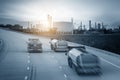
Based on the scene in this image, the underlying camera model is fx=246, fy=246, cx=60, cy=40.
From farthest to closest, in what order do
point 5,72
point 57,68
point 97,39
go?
point 97,39, point 57,68, point 5,72

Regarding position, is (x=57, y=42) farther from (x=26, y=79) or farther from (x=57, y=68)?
(x=26, y=79)

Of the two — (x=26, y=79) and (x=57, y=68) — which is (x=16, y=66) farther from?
(x=26, y=79)

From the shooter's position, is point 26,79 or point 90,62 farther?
point 90,62

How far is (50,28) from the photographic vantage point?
122 meters

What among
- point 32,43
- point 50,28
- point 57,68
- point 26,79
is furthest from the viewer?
point 50,28

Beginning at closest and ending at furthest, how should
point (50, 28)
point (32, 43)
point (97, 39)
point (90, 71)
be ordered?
point (90, 71)
point (32, 43)
point (97, 39)
point (50, 28)

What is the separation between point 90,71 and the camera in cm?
1923

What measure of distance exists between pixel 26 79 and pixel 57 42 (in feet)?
64.7

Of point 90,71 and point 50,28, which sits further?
point 50,28

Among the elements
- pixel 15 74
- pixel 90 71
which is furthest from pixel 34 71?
pixel 90 71

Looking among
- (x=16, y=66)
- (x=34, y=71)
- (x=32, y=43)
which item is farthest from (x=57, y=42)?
(x=34, y=71)

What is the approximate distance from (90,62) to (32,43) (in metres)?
19.2

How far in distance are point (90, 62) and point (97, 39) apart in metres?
48.8

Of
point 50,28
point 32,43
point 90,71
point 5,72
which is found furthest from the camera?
point 50,28
